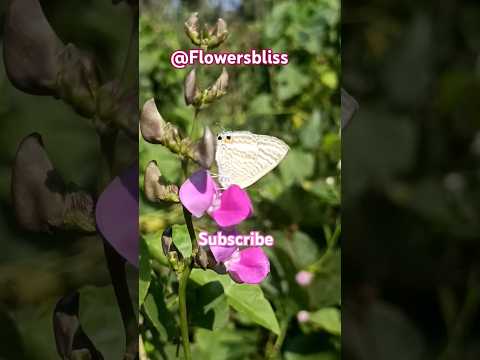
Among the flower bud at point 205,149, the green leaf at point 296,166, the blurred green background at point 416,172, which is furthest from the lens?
the blurred green background at point 416,172

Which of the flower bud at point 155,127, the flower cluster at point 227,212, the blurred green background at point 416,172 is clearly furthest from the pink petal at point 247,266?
the blurred green background at point 416,172

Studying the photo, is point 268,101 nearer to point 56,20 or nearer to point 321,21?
point 321,21

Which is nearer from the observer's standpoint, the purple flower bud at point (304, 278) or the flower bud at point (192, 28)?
the flower bud at point (192, 28)

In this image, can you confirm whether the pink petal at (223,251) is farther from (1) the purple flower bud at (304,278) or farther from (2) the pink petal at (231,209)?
(1) the purple flower bud at (304,278)

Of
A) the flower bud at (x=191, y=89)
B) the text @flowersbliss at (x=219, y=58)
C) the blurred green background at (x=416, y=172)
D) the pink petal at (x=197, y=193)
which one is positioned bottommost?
the blurred green background at (x=416, y=172)

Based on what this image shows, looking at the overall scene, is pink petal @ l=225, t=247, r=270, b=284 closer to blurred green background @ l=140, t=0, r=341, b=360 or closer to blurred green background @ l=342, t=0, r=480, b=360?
blurred green background @ l=140, t=0, r=341, b=360

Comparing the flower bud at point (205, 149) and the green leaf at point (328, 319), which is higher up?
the flower bud at point (205, 149)

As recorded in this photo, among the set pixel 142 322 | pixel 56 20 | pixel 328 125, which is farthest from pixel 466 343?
pixel 56 20

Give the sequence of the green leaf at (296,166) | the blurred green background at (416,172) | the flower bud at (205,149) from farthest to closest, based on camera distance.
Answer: the blurred green background at (416,172) → the green leaf at (296,166) → the flower bud at (205,149)
